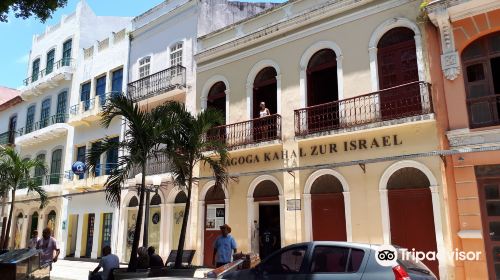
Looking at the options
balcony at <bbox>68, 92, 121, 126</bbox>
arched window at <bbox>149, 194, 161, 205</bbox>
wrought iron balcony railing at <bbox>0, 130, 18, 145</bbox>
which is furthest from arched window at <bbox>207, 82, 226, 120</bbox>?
wrought iron balcony railing at <bbox>0, 130, 18, 145</bbox>

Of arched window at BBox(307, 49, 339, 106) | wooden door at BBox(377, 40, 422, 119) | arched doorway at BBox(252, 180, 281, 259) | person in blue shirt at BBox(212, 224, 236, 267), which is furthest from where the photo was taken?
arched doorway at BBox(252, 180, 281, 259)

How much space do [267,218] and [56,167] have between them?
14632 millimetres

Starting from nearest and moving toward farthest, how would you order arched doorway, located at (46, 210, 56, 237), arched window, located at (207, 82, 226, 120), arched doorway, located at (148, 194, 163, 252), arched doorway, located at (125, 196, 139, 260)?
Result: arched window, located at (207, 82, 226, 120), arched doorway, located at (148, 194, 163, 252), arched doorway, located at (125, 196, 139, 260), arched doorway, located at (46, 210, 56, 237)

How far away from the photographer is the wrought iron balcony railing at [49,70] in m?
24.8

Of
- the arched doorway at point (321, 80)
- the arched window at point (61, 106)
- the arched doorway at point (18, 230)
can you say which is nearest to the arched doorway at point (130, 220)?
the arched window at point (61, 106)

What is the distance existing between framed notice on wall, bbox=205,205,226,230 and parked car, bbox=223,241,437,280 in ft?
29.3

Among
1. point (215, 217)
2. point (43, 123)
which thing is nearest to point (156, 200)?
point (215, 217)

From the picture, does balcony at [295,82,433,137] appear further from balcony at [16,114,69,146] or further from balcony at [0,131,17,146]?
balcony at [0,131,17,146]

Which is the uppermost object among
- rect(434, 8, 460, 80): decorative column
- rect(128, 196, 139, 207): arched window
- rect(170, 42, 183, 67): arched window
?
rect(170, 42, 183, 67): arched window

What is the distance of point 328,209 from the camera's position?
12.9 m

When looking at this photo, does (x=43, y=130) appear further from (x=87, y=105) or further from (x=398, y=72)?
(x=398, y=72)

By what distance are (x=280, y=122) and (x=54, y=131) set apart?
15.1 m

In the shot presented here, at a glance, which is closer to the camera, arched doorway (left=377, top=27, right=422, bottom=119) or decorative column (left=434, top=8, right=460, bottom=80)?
decorative column (left=434, top=8, right=460, bottom=80)

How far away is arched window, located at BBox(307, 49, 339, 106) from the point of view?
14.1m
